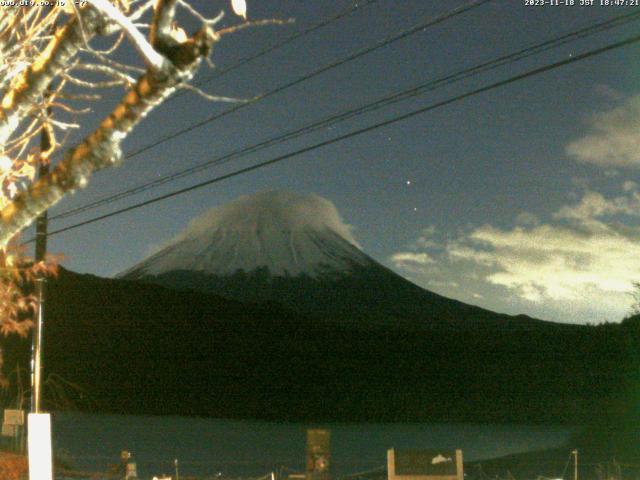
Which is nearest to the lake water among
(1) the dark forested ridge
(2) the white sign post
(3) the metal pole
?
(3) the metal pole

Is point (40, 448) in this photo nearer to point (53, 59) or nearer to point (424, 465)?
point (53, 59)

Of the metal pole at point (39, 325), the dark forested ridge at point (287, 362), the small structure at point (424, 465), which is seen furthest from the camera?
the dark forested ridge at point (287, 362)

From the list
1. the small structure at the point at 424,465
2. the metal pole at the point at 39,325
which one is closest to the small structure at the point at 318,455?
the small structure at the point at 424,465

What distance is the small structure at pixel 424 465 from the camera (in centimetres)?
1397

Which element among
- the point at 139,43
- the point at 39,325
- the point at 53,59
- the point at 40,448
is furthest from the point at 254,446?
the point at 139,43

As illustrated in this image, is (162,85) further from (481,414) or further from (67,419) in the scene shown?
(481,414)

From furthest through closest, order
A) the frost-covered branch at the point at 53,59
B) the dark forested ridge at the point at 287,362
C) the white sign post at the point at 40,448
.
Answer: the dark forested ridge at the point at 287,362 < the white sign post at the point at 40,448 < the frost-covered branch at the point at 53,59

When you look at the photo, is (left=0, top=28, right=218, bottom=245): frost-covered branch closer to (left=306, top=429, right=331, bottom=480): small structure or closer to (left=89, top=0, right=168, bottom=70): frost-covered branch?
(left=89, top=0, right=168, bottom=70): frost-covered branch

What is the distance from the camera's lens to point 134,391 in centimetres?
15725

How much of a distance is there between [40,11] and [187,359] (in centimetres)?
17160

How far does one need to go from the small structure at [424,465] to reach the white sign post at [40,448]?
6.01 meters

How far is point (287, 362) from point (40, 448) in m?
162

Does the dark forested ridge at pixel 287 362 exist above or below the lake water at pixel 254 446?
above

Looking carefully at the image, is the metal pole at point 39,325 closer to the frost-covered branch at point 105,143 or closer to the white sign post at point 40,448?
the white sign post at point 40,448
